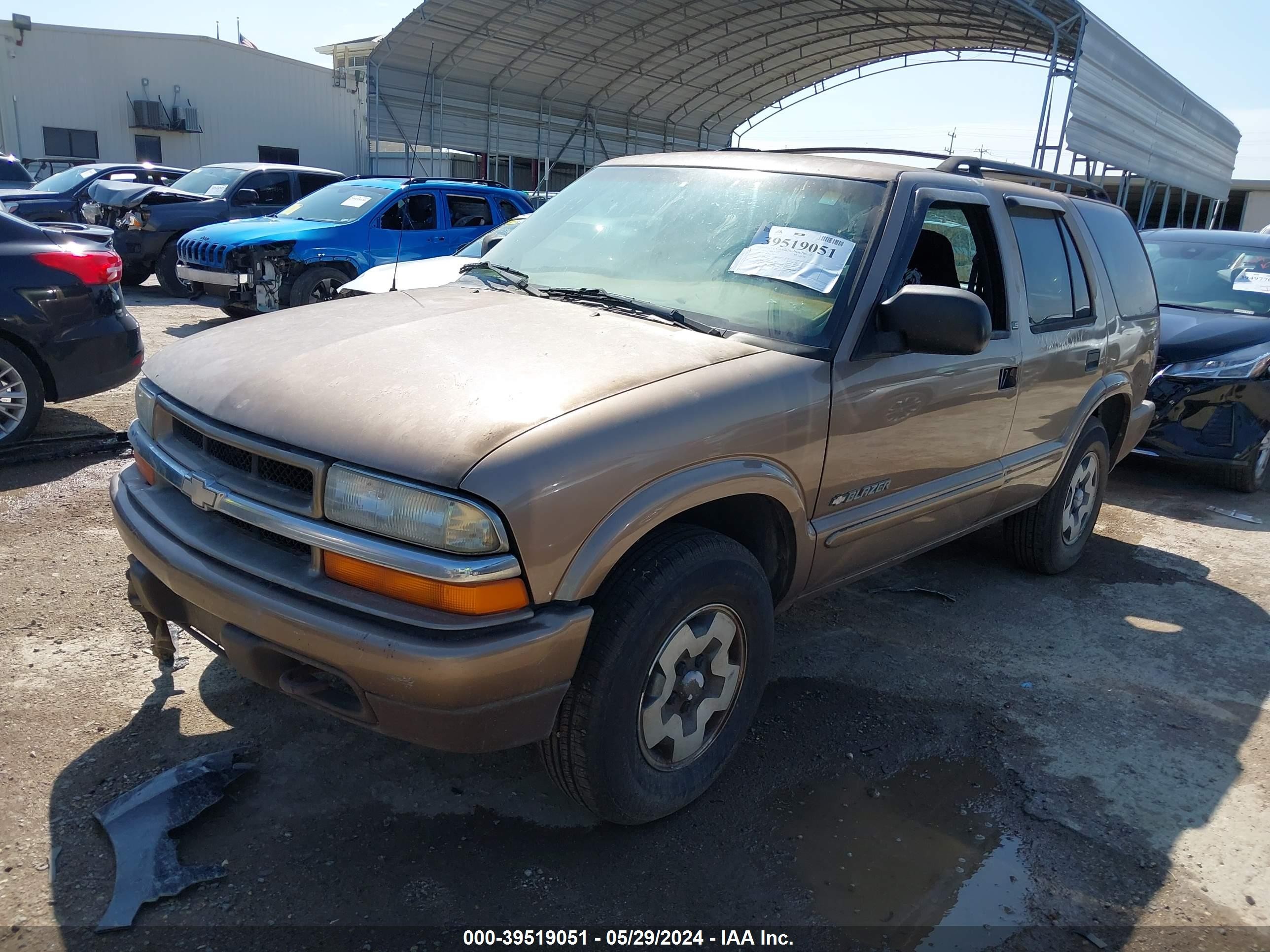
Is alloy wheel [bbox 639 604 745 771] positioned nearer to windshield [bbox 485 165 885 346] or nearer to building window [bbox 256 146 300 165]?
windshield [bbox 485 165 885 346]

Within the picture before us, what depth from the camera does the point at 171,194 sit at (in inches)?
505

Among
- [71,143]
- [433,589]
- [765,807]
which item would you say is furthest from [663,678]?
[71,143]

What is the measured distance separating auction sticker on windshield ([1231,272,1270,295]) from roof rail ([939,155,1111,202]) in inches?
126

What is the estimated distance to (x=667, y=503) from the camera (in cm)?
246

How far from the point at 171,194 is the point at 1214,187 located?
84.1 ft

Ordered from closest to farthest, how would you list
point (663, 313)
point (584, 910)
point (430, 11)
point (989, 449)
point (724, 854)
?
point (584, 910)
point (724, 854)
point (663, 313)
point (989, 449)
point (430, 11)

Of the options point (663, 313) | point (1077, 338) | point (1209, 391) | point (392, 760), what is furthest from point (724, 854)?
point (1209, 391)

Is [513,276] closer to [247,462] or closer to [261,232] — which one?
[247,462]

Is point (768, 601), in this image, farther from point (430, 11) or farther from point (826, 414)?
point (430, 11)

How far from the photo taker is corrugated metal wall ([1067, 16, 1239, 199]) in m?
13.7

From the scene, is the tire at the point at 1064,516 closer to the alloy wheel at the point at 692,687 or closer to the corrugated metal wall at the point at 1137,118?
the alloy wheel at the point at 692,687

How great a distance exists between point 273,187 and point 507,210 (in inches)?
165

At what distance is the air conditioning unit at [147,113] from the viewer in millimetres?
30125

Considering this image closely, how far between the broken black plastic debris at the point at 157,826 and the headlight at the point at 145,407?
1.05 meters
